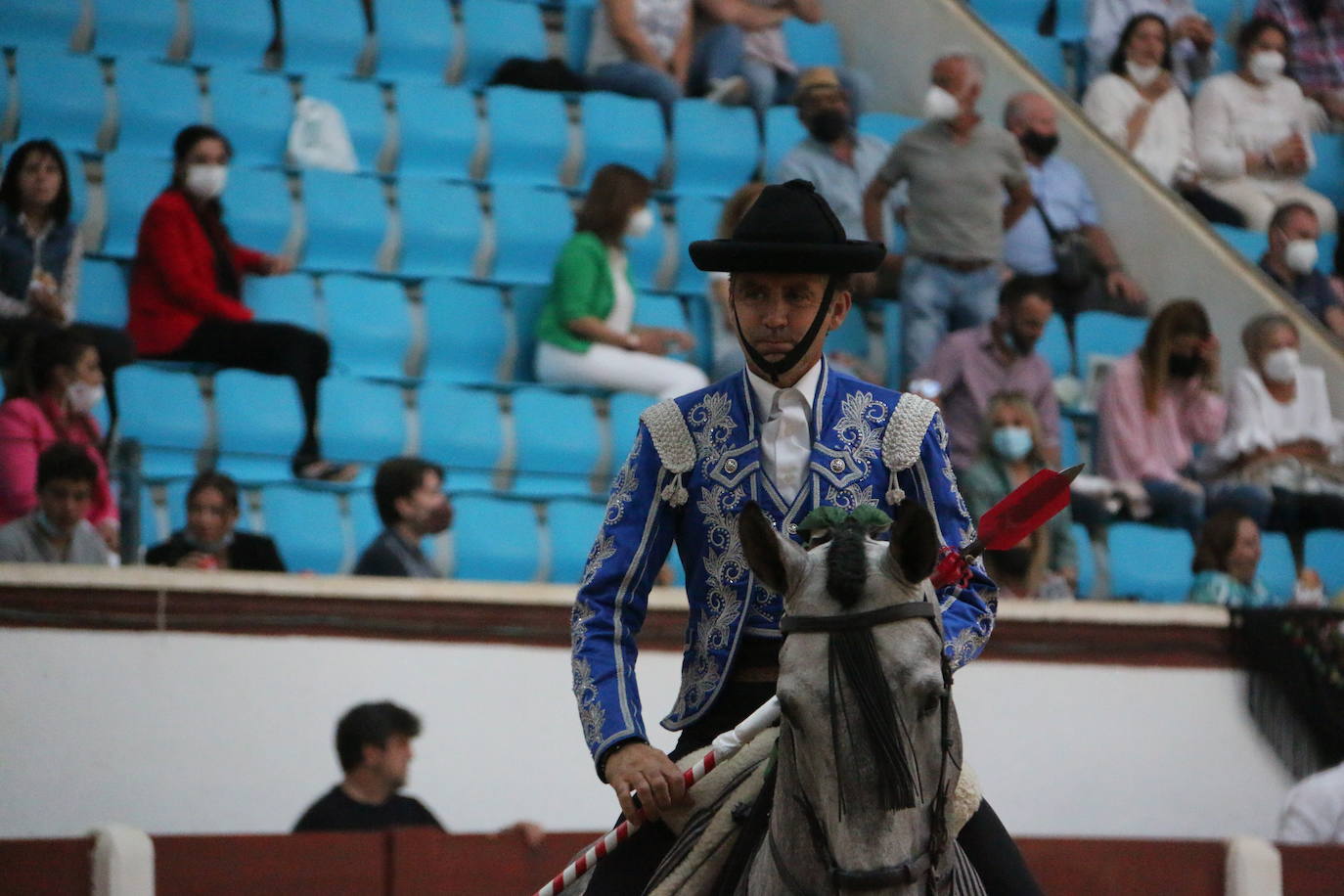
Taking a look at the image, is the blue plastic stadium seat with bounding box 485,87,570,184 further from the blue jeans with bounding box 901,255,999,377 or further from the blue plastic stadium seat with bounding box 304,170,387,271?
the blue jeans with bounding box 901,255,999,377

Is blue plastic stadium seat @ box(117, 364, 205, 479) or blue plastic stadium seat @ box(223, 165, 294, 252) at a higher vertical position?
blue plastic stadium seat @ box(223, 165, 294, 252)

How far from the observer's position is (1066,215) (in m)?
8.90

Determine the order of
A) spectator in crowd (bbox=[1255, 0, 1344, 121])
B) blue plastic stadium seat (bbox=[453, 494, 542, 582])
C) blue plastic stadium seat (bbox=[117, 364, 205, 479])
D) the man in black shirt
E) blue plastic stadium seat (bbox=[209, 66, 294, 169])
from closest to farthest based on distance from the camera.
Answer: the man in black shirt → blue plastic stadium seat (bbox=[117, 364, 205, 479]) → blue plastic stadium seat (bbox=[453, 494, 542, 582]) → blue plastic stadium seat (bbox=[209, 66, 294, 169]) → spectator in crowd (bbox=[1255, 0, 1344, 121])

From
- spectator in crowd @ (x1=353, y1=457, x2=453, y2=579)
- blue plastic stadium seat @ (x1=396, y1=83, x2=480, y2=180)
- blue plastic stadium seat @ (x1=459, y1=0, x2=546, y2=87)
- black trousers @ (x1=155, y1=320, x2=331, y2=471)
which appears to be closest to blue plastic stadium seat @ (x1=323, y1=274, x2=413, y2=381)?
black trousers @ (x1=155, y1=320, x2=331, y2=471)

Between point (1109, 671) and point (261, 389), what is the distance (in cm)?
281

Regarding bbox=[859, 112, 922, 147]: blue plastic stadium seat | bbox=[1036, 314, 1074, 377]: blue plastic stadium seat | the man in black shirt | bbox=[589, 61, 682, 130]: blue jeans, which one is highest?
bbox=[589, 61, 682, 130]: blue jeans

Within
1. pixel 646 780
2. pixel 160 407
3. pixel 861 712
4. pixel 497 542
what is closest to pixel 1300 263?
pixel 497 542

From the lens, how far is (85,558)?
6.03 meters

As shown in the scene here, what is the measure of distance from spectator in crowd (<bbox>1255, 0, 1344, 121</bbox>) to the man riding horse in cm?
779

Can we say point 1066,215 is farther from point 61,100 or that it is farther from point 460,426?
point 61,100

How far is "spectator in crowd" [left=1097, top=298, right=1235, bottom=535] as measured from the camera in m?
7.76

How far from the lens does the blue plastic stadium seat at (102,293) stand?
7004 millimetres

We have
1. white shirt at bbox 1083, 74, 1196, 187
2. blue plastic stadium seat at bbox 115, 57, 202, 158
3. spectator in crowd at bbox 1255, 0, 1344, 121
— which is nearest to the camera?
blue plastic stadium seat at bbox 115, 57, 202, 158

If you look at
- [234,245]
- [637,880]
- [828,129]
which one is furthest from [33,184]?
[637,880]
